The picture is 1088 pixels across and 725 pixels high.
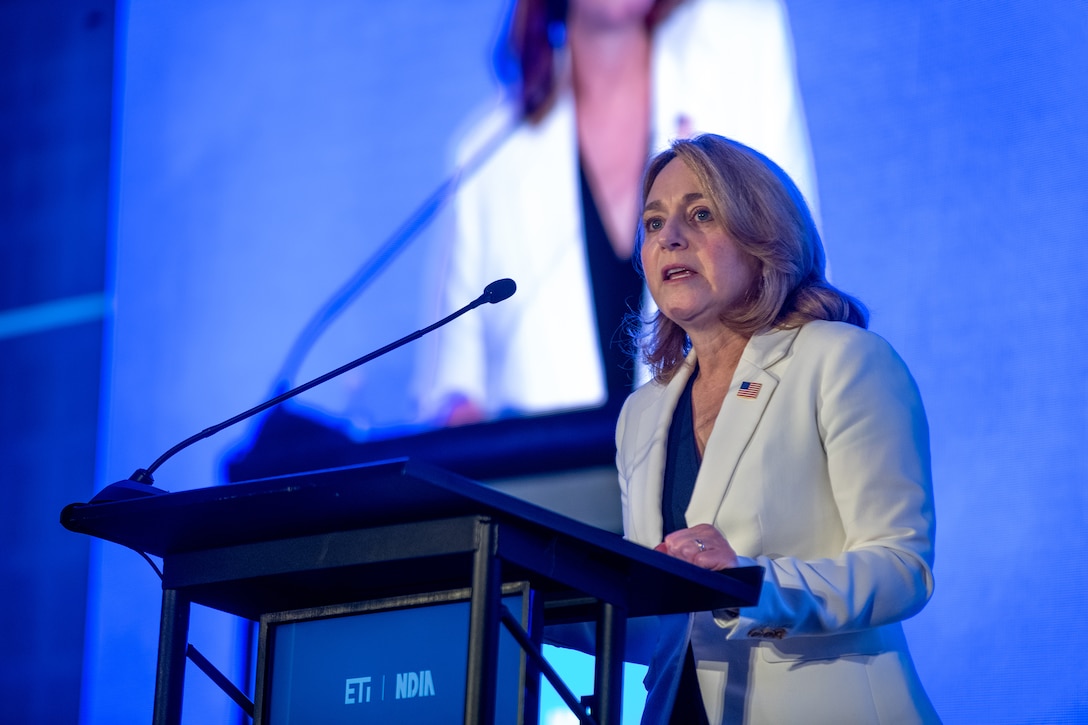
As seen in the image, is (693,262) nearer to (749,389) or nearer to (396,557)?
(749,389)

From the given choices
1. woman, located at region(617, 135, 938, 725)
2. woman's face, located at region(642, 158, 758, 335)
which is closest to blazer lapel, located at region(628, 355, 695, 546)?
woman, located at region(617, 135, 938, 725)

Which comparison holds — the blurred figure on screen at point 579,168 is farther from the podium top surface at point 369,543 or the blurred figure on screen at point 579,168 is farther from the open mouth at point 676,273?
the podium top surface at point 369,543

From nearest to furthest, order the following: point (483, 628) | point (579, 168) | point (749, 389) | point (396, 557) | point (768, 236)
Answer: point (483, 628), point (396, 557), point (749, 389), point (768, 236), point (579, 168)

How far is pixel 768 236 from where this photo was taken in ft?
6.88

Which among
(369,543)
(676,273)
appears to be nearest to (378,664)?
(369,543)

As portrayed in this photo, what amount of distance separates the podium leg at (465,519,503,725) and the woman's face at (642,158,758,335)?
861 millimetres

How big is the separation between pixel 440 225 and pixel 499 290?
1704 millimetres

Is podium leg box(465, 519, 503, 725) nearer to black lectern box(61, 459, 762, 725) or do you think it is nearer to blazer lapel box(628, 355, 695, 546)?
black lectern box(61, 459, 762, 725)

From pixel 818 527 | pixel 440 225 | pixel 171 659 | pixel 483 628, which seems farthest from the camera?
pixel 440 225

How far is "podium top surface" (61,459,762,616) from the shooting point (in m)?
1.34

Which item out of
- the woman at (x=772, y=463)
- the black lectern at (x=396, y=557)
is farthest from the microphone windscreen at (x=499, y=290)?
the black lectern at (x=396, y=557)

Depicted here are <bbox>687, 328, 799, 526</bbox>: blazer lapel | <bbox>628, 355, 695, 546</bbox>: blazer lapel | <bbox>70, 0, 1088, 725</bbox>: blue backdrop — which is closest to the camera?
<bbox>687, 328, 799, 526</bbox>: blazer lapel

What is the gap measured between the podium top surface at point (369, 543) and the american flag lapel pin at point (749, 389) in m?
0.50

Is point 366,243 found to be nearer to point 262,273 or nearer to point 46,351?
point 262,273
